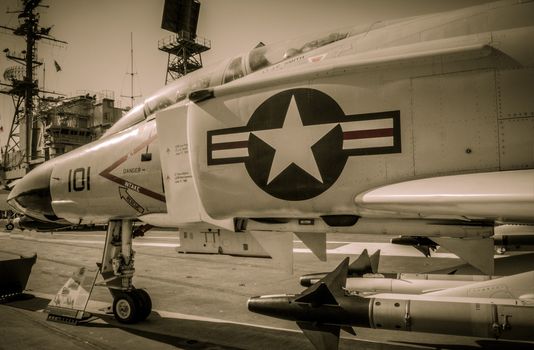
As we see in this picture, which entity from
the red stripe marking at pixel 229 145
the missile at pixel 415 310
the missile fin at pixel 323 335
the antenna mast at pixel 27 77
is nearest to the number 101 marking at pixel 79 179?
the red stripe marking at pixel 229 145

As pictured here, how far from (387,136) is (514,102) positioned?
115 cm

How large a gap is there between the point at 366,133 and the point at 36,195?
20.9 ft

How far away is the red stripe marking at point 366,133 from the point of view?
3922 millimetres

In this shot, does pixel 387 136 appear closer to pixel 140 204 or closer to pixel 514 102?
pixel 514 102

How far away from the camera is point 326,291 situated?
183 inches

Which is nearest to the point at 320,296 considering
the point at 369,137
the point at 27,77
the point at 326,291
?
the point at 326,291

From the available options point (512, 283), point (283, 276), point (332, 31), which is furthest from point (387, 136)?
point (283, 276)

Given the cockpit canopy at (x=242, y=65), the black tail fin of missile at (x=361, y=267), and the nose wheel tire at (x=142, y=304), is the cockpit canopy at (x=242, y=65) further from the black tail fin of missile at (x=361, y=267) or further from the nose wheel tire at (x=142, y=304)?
the black tail fin of missile at (x=361, y=267)

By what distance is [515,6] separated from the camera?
400 centimetres

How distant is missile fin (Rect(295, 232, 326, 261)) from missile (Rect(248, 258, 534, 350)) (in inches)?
16.1

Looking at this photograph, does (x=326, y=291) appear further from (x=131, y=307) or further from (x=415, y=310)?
(x=131, y=307)

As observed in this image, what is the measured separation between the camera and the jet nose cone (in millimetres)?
7239

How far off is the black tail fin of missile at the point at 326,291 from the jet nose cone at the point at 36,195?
527cm

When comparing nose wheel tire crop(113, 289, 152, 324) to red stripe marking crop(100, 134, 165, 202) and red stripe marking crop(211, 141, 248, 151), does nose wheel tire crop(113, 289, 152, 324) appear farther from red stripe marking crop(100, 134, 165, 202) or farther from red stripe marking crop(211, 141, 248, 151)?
red stripe marking crop(211, 141, 248, 151)
